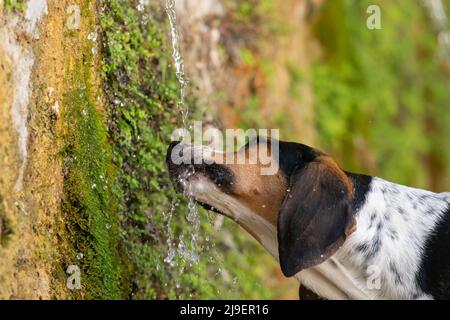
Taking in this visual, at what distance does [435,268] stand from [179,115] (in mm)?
1927

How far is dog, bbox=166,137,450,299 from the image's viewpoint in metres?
4.29

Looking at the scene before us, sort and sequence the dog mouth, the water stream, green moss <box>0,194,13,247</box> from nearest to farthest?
green moss <box>0,194,13,247</box> < the dog mouth < the water stream

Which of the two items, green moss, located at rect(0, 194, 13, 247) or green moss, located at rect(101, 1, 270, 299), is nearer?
green moss, located at rect(0, 194, 13, 247)

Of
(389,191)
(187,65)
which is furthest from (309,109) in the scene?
(389,191)

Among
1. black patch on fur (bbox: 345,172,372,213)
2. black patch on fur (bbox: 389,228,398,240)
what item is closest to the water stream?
black patch on fur (bbox: 345,172,372,213)

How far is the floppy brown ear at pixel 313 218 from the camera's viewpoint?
426 cm

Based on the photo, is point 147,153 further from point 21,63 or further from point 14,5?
point 14,5

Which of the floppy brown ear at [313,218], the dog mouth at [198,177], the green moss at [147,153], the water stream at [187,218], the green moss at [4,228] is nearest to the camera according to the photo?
the green moss at [4,228]

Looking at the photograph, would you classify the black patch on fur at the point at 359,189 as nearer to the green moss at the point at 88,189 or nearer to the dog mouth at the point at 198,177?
the dog mouth at the point at 198,177

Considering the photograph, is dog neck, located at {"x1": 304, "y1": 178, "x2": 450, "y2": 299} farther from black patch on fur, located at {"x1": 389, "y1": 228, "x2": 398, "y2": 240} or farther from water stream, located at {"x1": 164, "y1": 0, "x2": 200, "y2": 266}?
water stream, located at {"x1": 164, "y1": 0, "x2": 200, "y2": 266}

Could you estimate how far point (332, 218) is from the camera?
4273mm

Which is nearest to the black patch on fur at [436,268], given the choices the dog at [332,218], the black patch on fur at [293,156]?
the dog at [332,218]

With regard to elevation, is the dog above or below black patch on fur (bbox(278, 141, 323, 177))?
below
